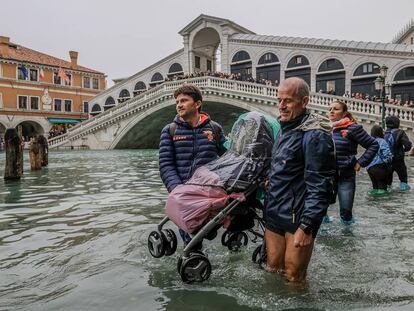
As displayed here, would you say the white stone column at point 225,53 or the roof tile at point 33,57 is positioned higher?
the roof tile at point 33,57

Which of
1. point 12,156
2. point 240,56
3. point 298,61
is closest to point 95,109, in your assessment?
point 240,56

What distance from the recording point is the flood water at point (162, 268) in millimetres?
2963

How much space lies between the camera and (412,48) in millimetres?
24781

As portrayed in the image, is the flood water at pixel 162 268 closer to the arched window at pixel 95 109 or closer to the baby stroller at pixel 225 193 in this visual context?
the baby stroller at pixel 225 193

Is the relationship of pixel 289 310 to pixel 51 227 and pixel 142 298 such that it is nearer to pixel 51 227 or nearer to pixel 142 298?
pixel 142 298

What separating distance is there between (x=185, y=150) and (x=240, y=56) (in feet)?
99.8

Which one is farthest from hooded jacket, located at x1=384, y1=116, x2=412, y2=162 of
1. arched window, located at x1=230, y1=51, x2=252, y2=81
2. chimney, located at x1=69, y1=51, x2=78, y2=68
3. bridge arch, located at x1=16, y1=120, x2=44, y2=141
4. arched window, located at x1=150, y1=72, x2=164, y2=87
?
chimney, located at x1=69, y1=51, x2=78, y2=68

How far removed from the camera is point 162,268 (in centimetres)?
372

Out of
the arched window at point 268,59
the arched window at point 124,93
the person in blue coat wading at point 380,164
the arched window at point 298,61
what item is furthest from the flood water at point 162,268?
the arched window at point 124,93

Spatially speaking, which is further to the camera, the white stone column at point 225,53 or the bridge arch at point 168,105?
the white stone column at point 225,53

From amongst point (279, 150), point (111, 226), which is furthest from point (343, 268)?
point (111, 226)

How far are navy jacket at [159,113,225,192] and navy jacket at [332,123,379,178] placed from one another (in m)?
1.97

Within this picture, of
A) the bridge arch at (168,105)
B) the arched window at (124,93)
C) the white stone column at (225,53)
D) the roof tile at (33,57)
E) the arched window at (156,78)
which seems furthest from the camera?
the arched window at (124,93)

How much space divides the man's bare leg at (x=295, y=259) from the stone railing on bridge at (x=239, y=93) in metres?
17.1
